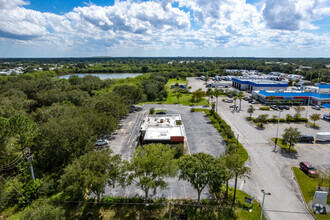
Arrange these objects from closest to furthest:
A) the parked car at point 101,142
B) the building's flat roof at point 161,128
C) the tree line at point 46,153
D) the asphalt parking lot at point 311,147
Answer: the tree line at point 46,153, the asphalt parking lot at point 311,147, the parked car at point 101,142, the building's flat roof at point 161,128

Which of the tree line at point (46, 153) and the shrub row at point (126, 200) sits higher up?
the tree line at point (46, 153)

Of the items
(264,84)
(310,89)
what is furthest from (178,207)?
(310,89)

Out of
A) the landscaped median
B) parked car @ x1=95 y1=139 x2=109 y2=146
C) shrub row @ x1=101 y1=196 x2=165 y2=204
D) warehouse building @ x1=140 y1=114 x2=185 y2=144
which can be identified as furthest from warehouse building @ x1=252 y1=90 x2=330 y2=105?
shrub row @ x1=101 y1=196 x2=165 y2=204

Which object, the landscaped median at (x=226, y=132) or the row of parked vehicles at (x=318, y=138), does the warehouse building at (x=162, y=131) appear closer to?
the landscaped median at (x=226, y=132)

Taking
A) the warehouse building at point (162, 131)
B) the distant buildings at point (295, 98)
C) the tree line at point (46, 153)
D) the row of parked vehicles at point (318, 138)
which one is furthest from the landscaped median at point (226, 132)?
the distant buildings at point (295, 98)

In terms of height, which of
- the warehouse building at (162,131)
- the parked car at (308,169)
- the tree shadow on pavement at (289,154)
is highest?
the warehouse building at (162,131)

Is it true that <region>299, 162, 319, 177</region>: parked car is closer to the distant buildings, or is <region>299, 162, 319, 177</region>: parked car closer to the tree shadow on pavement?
the tree shadow on pavement

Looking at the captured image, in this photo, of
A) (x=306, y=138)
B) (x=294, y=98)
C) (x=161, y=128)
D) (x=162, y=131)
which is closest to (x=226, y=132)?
(x=162, y=131)
